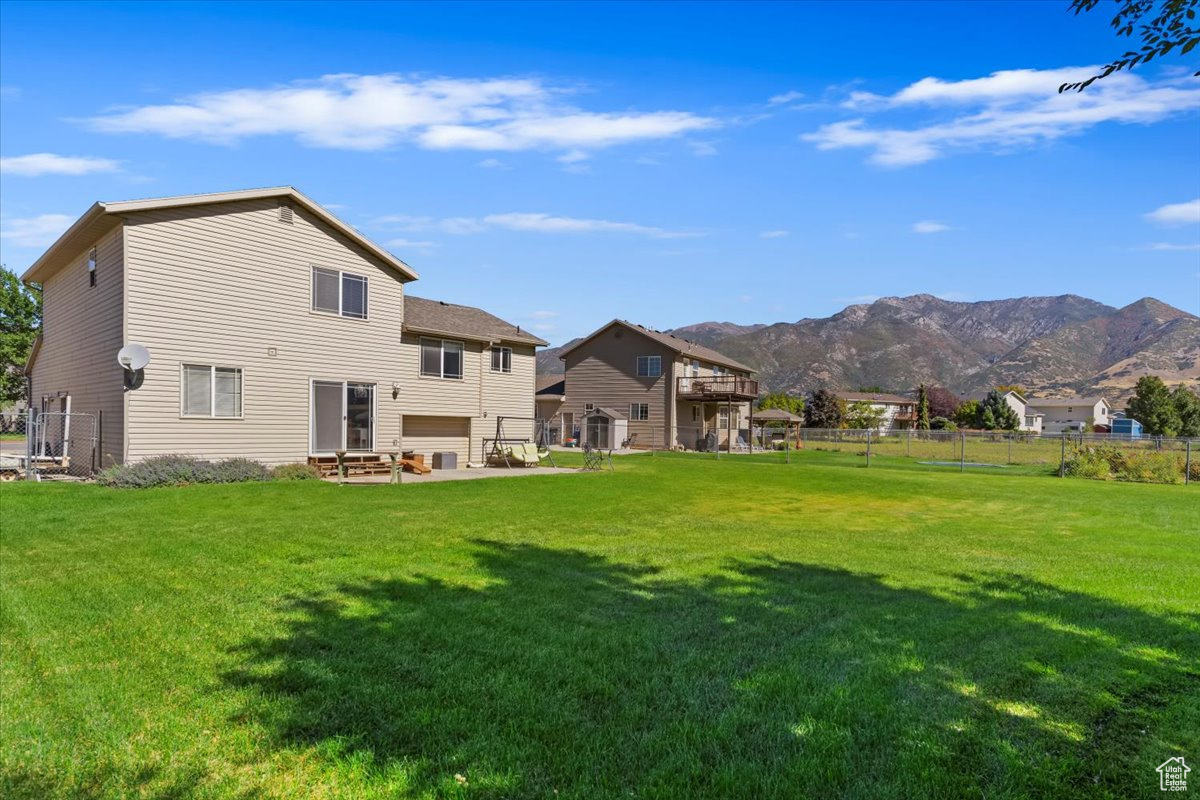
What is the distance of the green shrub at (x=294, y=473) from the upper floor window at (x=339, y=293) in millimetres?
4429

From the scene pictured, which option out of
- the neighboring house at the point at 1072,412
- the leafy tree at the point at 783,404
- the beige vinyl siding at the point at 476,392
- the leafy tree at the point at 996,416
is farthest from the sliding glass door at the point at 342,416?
the neighboring house at the point at 1072,412

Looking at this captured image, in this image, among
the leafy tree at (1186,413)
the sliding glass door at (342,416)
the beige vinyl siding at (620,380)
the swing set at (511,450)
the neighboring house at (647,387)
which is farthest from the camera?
the leafy tree at (1186,413)

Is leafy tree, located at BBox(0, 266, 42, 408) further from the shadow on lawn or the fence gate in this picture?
the shadow on lawn

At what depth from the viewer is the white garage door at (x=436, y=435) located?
22594 mm

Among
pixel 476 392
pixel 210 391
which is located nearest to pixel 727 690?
pixel 210 391

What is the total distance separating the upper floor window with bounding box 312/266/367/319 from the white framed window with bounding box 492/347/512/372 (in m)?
6.17

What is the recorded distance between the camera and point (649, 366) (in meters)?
40.5

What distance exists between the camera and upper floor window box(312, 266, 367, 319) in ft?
61.2

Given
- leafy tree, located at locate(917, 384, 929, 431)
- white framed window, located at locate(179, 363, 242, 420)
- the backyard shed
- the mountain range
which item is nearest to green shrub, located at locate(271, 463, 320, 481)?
white framed window, located at locate(179, 363, 242, 420)

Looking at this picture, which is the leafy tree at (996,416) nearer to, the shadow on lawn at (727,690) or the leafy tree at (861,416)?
the leafy tree at (861,416)

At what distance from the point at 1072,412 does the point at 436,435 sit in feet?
361

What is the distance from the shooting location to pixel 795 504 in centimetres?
1413

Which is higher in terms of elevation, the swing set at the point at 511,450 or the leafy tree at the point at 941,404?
the leafy tree at the point at 941,404

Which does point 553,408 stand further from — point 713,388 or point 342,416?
point 342,416
